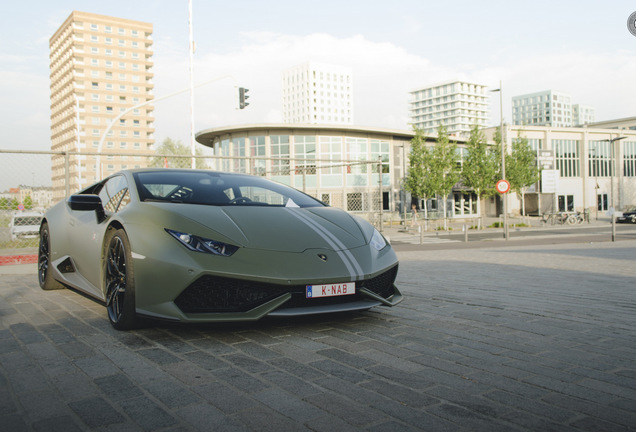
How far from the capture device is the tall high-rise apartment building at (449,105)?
159 meters

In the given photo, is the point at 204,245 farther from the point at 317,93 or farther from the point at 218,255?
the point at 317,93

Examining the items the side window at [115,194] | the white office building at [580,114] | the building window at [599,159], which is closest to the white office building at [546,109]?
the white office building at [580,114]

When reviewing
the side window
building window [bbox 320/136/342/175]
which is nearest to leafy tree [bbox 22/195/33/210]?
the side window

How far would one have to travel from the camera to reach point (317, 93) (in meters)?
162

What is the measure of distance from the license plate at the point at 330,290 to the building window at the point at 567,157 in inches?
2437

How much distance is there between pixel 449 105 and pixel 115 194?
550 feet

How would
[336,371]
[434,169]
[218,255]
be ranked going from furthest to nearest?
[434,169] → [218,255] → [336,371]

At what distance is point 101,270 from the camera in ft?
13.2

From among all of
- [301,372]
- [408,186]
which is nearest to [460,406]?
[301,372]

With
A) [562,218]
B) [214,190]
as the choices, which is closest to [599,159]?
[562,218]

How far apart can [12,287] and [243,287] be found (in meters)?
4.75

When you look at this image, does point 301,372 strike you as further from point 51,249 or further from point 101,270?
point 51,249

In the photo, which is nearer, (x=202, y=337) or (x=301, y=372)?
(x=301, y=372)

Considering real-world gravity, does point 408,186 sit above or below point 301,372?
above
